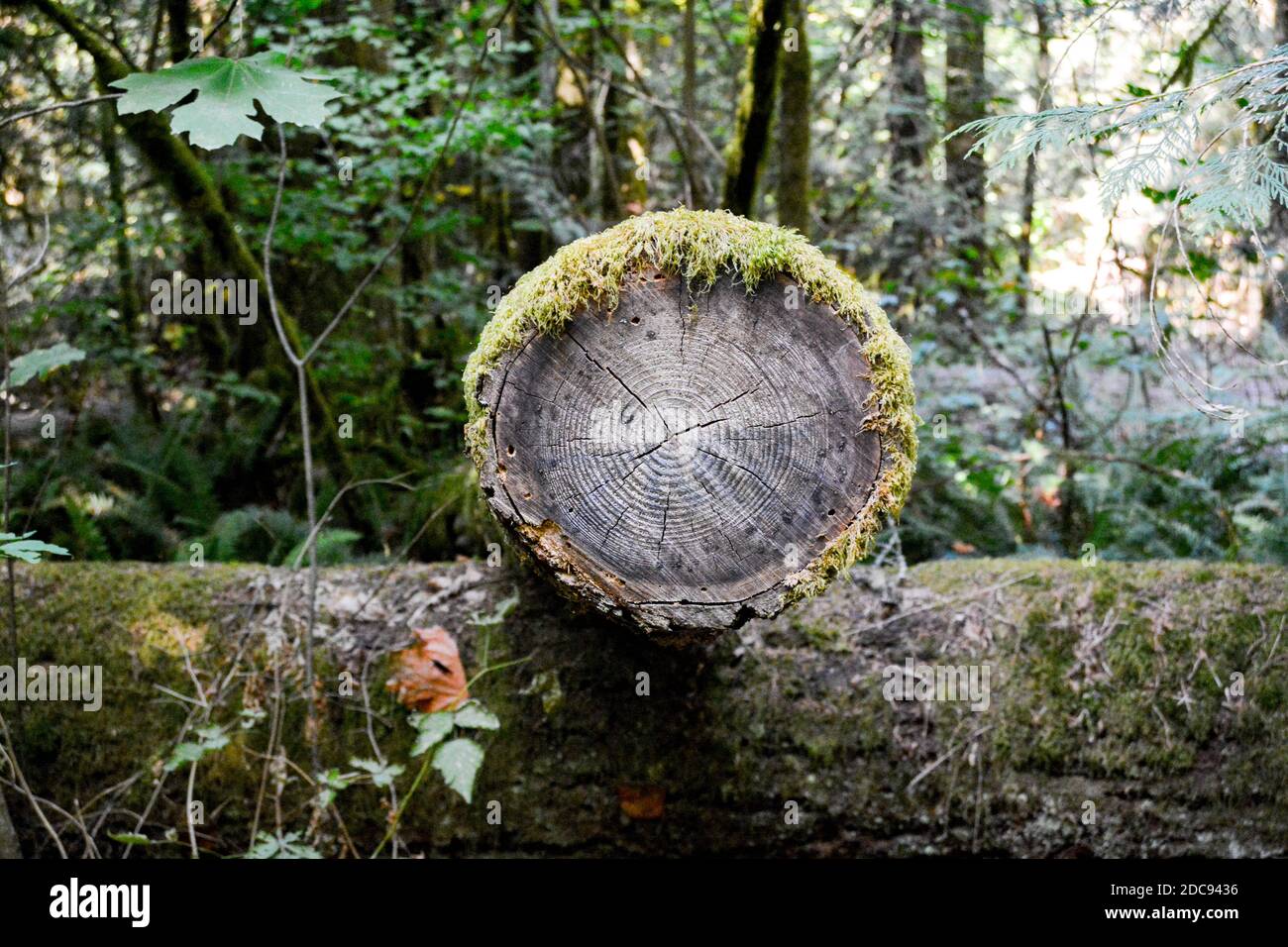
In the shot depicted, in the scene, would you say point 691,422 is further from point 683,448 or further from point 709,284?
point 709,284

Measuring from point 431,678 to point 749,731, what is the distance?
1247 millimetres

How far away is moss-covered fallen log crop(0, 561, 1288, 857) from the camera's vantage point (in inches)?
131

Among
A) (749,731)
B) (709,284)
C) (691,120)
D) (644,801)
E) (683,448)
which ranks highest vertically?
(691,120)

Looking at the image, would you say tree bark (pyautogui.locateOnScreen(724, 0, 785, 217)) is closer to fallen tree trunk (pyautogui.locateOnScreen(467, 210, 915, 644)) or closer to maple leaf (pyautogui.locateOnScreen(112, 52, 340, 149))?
fallen tree trunk (pyautogui.locateOnScreen(467, 210, 915, 644))

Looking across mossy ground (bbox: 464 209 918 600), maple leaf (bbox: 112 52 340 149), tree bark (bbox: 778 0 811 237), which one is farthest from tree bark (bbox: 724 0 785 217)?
maple leaf (bbox: 112 52 340 149)

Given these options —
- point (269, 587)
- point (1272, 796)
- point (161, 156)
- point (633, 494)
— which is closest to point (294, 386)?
point (161, 156)

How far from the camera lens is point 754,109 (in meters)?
4.62

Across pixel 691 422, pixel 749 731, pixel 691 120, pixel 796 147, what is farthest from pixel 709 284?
pixel 796 147

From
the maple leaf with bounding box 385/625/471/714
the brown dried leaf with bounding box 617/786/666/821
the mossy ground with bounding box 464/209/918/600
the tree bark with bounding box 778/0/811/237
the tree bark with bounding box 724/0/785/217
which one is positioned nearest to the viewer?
the mossy ground with bounding box 464/209/918/600

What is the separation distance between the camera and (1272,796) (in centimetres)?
330

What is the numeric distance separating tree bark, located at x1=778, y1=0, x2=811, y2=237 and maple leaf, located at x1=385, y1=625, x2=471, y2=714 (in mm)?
3876

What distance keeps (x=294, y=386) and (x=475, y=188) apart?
3.54 meters

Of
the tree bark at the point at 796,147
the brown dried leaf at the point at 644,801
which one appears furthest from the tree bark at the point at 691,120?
the brown dried leaf at the point at 644,801

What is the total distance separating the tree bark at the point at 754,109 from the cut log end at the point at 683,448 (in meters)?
2.16
